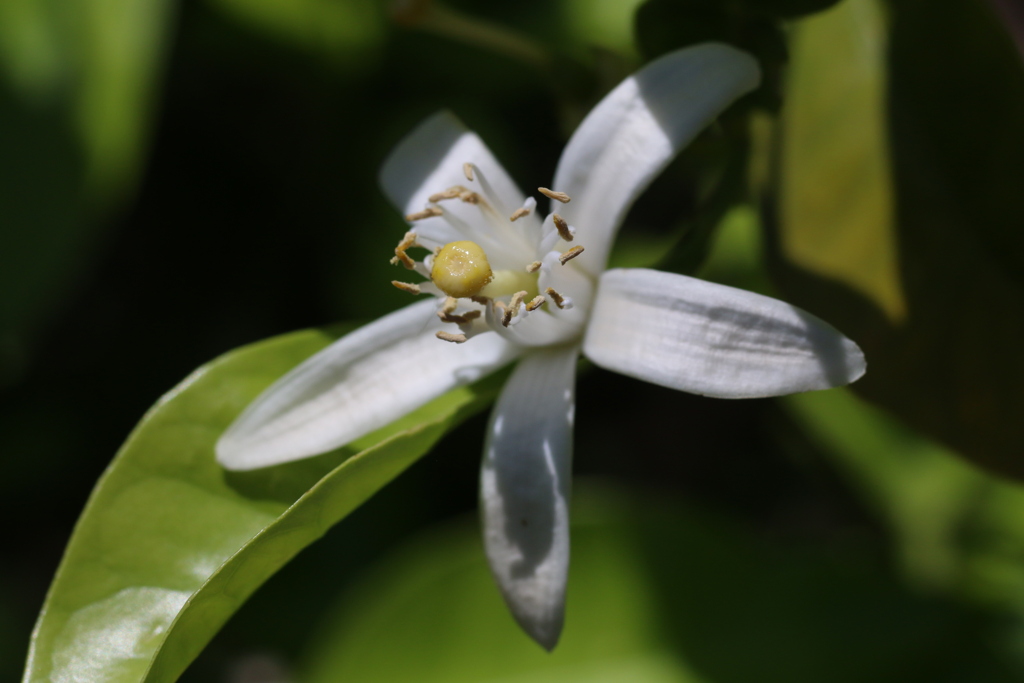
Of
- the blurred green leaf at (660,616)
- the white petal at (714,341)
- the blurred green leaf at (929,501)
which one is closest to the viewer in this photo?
the white petal at (714,341)

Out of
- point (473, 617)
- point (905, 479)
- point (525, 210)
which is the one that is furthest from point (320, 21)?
point (905, 479)

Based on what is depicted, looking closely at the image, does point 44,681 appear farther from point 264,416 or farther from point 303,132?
point 303,132

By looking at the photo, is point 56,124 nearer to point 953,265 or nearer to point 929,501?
point 953,265

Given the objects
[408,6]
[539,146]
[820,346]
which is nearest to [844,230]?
[820,346]

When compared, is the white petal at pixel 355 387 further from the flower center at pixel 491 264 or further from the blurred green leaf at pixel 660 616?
the blurred green leaf at pixel 660 616

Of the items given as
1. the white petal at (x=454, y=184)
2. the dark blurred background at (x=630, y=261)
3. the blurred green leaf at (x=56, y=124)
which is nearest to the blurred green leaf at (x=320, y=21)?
the dark blurred background at (x=630, y=261)
